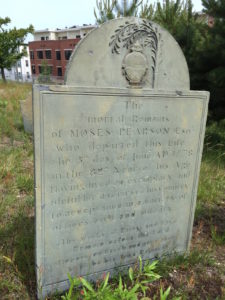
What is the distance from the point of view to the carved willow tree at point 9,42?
24.1 m

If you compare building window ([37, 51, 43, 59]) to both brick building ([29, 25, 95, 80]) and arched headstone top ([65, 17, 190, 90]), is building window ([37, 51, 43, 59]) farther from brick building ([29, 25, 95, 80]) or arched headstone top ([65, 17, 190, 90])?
arched headstone top ([65, 17, 190, 90])

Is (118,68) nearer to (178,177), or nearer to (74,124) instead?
(74,124)

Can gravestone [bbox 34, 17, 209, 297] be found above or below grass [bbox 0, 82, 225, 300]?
above

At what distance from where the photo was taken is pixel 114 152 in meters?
1.92

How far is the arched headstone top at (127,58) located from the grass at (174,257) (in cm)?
131

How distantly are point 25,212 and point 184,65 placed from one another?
215 cm

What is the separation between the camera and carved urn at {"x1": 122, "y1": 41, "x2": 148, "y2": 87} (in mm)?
1825

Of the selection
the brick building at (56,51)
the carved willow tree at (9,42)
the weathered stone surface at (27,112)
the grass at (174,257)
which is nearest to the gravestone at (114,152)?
the grass at (174,257)

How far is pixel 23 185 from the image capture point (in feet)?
11.4

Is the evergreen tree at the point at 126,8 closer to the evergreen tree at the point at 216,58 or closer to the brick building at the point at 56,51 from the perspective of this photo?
the evergreen tree at the point at 216,58

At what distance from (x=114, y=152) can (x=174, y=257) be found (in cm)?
116

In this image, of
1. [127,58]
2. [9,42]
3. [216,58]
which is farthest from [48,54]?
[127,58]

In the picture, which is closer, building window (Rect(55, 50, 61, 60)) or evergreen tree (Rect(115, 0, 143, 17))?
evergreen tree (Rect(115, 0, 143, 17))

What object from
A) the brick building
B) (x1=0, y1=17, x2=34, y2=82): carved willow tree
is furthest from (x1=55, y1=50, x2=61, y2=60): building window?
(x1=0, y1=17, x2=34, y2=82): carved willow tree
